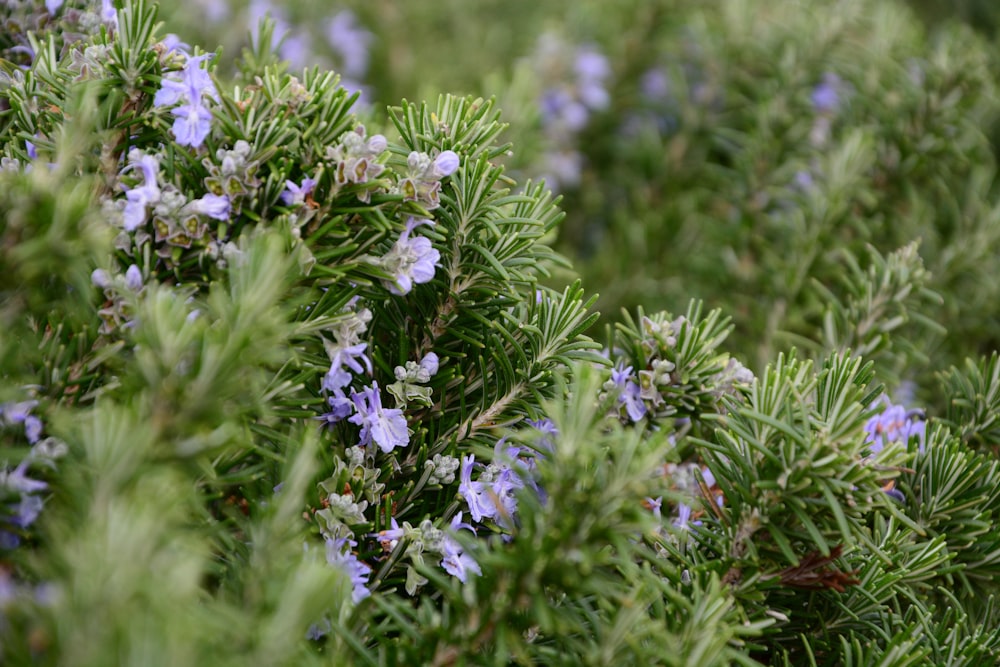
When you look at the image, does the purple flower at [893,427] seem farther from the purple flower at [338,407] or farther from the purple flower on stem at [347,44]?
the purple flower on stem at [347,44]

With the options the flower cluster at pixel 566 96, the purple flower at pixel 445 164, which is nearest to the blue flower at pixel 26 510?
the purple flower at pixel 445 164

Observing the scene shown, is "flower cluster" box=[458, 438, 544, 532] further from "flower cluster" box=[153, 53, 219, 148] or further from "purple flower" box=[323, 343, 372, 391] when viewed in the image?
"flower cluster" box=[153, 53, 219, 148]

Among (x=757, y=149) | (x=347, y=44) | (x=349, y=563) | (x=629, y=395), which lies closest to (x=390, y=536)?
(x=349, y=563)

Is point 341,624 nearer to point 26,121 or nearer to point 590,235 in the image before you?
point 26,121

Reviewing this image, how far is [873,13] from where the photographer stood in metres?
1.75

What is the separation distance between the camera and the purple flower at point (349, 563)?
69 centimetres

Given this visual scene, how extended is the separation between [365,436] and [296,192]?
0.79 ft

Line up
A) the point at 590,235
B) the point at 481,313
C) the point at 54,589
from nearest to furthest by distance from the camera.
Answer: the point at 54,589, the point at 481,313, the point at 590,235

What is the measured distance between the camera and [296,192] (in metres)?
0.74

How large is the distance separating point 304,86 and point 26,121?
0.94ft

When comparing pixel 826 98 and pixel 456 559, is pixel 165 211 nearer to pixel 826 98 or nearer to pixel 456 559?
pixel 456 559

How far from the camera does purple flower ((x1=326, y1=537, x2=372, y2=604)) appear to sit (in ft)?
2.28

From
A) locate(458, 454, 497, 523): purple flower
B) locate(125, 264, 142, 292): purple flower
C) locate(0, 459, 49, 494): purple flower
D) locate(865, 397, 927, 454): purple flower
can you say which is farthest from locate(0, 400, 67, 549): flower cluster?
locate(865, 397, 927, 454): purple flower

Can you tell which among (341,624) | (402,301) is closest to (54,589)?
(341,624)
